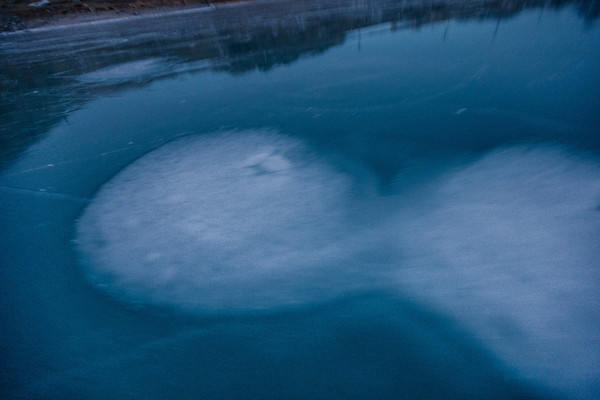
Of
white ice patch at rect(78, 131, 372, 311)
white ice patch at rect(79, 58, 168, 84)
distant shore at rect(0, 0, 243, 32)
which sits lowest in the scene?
white ice patch at rect(78, 131, 372, 311)

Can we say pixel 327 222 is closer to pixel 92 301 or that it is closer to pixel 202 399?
pixel 202 399

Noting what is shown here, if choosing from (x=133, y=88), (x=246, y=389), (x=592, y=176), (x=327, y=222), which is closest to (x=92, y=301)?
(x=246, y=389)

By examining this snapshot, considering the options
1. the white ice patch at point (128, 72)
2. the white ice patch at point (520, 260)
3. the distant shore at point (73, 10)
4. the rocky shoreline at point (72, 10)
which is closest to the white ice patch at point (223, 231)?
the white ice patch at point (520, 260)

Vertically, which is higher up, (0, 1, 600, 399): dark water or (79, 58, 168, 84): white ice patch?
(79, 58, 168, 84): white ice patch

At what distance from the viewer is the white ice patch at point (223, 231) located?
169 centimetres

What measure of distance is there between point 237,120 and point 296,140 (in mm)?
1111

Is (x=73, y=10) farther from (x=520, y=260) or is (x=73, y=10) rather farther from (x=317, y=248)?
(x=520, y=260)

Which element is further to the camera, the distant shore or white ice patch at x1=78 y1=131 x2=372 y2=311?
the distant shore

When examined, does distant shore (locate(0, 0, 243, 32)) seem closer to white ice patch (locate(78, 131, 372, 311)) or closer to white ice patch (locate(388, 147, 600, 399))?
white ice patch (locate(78, 131, 372, 311))

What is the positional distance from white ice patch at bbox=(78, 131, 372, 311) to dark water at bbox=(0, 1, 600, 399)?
0.6 inches

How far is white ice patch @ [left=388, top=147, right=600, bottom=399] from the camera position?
1295 mm

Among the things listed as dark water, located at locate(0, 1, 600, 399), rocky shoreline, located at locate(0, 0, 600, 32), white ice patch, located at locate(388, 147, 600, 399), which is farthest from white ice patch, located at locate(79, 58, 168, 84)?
rocky shoreline, located at locate(0, 0, 600, 32)

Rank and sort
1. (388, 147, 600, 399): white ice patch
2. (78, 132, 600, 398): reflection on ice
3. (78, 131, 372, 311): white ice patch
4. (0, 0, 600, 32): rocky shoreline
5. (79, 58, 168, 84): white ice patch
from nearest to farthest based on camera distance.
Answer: (388, 147, 600, 399): white ice patch, (78, 132, 600, 398): reflection on ice, (78, 131, 372, 311): white ice patch, (79, 58, 168, 84): white ice patch, (0, 0, 600, 32): rocky shoreline

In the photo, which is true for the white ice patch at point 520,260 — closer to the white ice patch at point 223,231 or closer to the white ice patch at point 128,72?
the white ice patch at point 223,231
